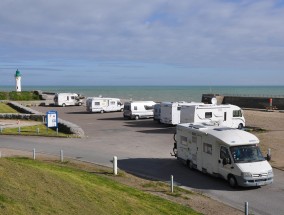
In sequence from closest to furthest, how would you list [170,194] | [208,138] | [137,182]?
[170,194], [137,182], [208,138]

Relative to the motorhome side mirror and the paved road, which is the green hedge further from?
the motorhome side mirror

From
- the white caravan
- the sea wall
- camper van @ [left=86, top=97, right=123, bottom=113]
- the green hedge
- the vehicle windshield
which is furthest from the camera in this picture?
the green hedge

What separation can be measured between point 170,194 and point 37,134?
17841 mm

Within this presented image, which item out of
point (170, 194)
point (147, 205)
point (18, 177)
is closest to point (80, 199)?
point (18, 177)

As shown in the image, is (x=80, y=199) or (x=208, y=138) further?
(x=208, y=138)

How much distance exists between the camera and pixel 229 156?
18109 mm

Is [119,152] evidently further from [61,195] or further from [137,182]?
[61,195]

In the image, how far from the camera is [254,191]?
1716 cm

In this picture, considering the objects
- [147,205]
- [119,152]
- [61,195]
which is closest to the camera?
[61,195]

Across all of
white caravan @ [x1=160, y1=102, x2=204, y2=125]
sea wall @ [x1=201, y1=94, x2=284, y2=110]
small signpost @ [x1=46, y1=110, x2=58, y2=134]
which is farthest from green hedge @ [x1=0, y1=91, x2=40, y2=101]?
small signpost @ [x1=46, y1=110, x2=58, y2=134]

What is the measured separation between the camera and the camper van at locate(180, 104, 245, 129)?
33531 millimetres

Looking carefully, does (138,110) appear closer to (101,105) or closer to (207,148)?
(101,105)

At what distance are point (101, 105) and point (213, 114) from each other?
23.7 metres

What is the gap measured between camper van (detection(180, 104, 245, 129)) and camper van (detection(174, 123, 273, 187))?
1238 centimetres
